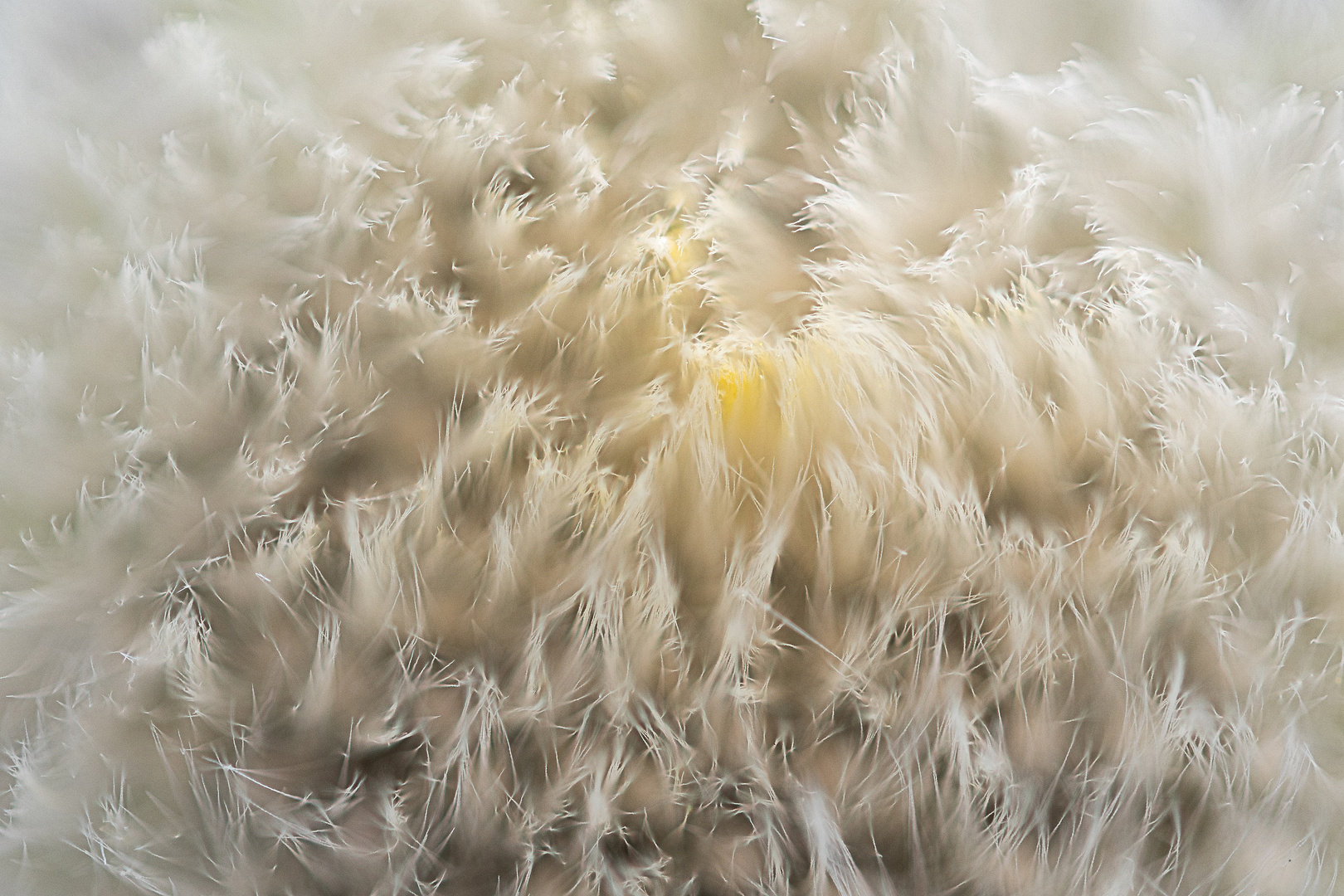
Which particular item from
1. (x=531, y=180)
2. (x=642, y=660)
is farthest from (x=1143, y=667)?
(x=531, y=180)

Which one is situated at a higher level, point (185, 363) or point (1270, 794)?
point (185, 363)

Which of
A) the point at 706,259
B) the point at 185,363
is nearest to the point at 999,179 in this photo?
the point at 706,259

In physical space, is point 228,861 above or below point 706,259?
below

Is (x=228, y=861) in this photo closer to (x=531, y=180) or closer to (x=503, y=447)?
(x=503, y=447)

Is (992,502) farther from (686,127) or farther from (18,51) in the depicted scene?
(18,51)

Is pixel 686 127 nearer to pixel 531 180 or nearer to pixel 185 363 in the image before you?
pixel 531 180

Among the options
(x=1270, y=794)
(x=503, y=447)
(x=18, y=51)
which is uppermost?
(x=18, y=51)
